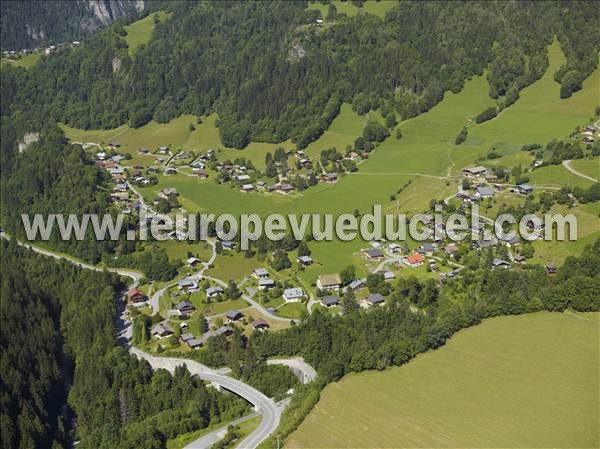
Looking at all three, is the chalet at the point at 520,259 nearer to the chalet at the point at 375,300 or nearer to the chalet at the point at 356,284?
the chalet at the point at 375,300

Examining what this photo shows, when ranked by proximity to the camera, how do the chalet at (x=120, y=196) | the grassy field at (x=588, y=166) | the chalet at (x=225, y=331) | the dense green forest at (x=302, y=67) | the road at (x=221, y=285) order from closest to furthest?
1. the chalet at (x=225, y=331)
2. the road at (x=221, y=285)
3. the grassy field at (x=588, y=166)
4. the chalet at (x=120, y=196)
5. the dense green forest at (x=302, y=67)

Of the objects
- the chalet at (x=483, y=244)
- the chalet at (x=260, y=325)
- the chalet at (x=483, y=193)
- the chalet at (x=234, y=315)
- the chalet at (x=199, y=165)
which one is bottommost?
the chalet at (x=260, y=325)

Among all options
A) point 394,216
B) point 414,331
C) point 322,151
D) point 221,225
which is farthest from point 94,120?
point 414,331

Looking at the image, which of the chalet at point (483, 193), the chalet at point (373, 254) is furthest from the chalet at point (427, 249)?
the chalet at point (483, 193)

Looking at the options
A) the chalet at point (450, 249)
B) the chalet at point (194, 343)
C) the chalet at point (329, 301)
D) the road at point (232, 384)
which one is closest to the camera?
the road at point (232, 384)

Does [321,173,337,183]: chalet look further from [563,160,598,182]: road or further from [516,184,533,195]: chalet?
[563,160,598,182]: road

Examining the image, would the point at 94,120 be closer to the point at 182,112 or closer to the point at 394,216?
the point at 182,112

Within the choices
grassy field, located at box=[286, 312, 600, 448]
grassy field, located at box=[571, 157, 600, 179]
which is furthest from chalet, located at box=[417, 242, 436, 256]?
grassy field, located at box=[571, 157, 600, 179]
